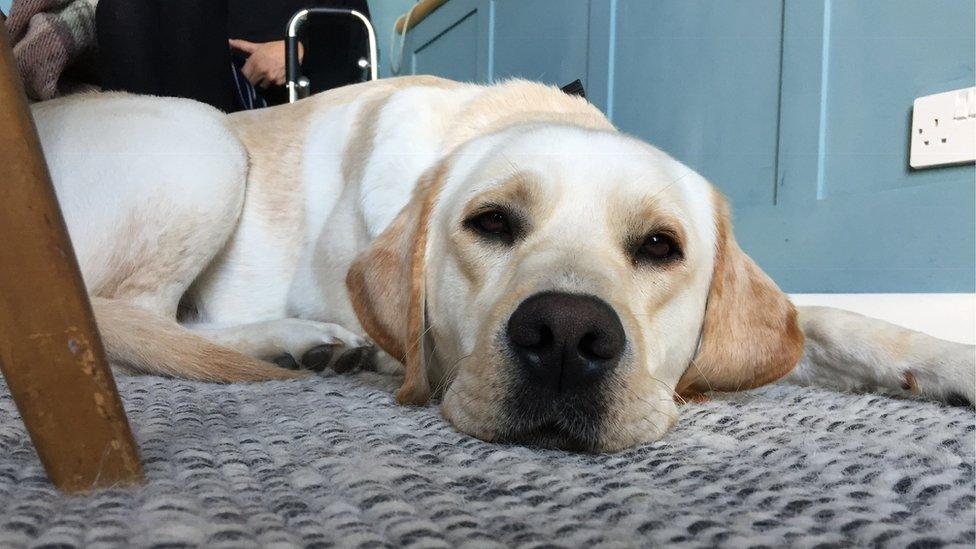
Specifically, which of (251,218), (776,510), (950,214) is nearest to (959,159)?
(950,214)

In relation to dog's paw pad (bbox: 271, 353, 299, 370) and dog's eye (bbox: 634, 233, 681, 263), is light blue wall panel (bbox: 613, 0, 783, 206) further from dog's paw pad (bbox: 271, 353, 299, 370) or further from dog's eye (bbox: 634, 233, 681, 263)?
dog's paw pad (bbox: 271, 353, 299, 370)

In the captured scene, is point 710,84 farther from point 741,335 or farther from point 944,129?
point 741,335

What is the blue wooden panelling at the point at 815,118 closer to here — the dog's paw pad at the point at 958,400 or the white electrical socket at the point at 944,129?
the white electrical socket at the point at 944,129

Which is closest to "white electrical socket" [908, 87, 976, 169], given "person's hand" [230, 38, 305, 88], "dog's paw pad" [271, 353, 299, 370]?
"dog's paw pad" [271, 353, 299, 370]

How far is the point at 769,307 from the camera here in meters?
1.35

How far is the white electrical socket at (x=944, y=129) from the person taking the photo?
1.85m

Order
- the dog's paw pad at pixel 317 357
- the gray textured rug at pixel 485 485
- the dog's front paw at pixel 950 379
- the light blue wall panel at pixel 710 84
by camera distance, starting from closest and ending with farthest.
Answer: the gray textured rug at pixel 485 485
the dog's front paw at pixel 950 379
the dog's paw pad at pixel 317 357
the light blue wall panel at pixel 710 84

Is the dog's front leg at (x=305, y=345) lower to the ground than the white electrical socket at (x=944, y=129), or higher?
lower

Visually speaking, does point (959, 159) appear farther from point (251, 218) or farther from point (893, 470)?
point (251, 218)

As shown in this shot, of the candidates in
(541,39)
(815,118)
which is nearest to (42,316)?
(815,118)

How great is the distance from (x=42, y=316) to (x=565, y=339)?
0.58m

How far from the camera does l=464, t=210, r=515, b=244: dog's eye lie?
126 cm

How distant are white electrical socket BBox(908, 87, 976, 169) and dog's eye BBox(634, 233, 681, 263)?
43.3 inches

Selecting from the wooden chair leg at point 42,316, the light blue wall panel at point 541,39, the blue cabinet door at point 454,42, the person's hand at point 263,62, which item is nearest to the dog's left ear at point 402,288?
the wooden chair leg at point 42,316
